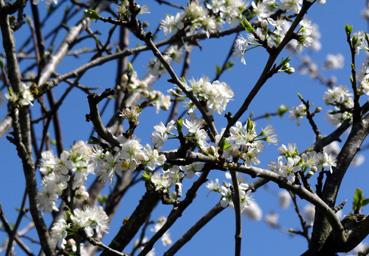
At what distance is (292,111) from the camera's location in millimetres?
3455

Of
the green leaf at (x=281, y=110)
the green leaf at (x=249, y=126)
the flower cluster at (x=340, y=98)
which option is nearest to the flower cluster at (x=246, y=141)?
the green leaf at (x=249, y=126)

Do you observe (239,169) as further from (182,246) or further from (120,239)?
(120,239)

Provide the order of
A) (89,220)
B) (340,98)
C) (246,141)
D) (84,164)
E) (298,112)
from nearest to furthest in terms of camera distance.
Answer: (246,141)
(89,220)
(84,164)
(340,98)
(298,112)

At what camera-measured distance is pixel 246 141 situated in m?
2.01

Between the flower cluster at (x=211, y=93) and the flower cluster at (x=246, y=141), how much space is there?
26 centimetres

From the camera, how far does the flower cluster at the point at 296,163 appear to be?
2.13 metres

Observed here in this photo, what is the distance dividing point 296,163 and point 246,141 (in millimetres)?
269

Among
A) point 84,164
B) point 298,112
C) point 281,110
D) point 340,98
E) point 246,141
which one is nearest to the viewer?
point 246,141

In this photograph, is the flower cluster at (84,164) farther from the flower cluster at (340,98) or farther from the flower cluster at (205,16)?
the flower cluster at (340,98)

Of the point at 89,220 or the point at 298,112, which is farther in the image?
the point at 298,112

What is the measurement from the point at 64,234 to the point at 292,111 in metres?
1.73

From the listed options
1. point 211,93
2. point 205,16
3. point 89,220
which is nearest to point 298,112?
point 205,16

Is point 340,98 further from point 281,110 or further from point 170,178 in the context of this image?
point 281,110

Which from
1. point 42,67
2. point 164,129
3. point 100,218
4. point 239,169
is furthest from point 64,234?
point 42,67
